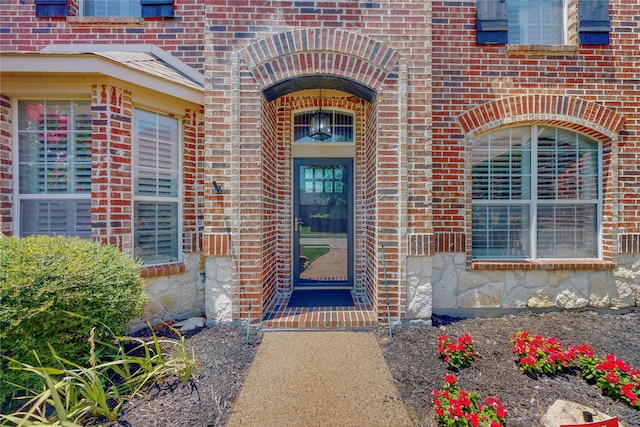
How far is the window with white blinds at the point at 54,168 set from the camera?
3592mm

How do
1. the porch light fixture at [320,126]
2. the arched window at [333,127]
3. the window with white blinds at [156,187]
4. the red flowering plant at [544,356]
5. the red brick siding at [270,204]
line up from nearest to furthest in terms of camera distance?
the red flowering plant at [544,356] → the window with white blinds at [156,187] → the red brick siding at [270,204] → the porch light fixture at [320,126] → the arched window at [333,127]

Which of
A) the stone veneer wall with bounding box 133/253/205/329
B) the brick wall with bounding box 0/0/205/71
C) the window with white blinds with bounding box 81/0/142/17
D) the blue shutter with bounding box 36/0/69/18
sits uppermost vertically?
the window with white blinds with bounding box 81/0/142/17

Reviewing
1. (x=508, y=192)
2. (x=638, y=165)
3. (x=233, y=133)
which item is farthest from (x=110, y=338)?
(x=638, y=165)

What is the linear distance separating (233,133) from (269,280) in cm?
206

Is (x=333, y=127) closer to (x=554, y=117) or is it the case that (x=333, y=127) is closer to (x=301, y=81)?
(x=301, y=81)

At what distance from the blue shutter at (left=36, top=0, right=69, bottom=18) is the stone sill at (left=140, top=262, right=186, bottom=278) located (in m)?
3.84

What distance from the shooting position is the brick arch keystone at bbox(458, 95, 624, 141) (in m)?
4.12

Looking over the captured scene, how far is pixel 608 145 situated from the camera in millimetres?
4270

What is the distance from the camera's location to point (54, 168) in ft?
11.9

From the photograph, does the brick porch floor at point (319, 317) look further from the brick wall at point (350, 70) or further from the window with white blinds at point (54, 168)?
the window with white blinds at point (54, 168)

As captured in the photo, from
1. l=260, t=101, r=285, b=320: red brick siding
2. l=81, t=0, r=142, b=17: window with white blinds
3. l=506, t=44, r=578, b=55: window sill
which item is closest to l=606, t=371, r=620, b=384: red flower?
l=260, t=101, r=285, b=320: red brick siding

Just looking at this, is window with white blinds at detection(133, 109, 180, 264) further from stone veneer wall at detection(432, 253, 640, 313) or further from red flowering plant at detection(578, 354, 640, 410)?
red flowering plant at detection(578, 354, 640, 410)

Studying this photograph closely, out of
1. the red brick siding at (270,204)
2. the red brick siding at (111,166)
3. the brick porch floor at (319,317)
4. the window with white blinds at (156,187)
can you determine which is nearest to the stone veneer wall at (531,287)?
the brick porch floor at (319,317)

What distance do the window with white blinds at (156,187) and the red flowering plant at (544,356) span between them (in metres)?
4.17
